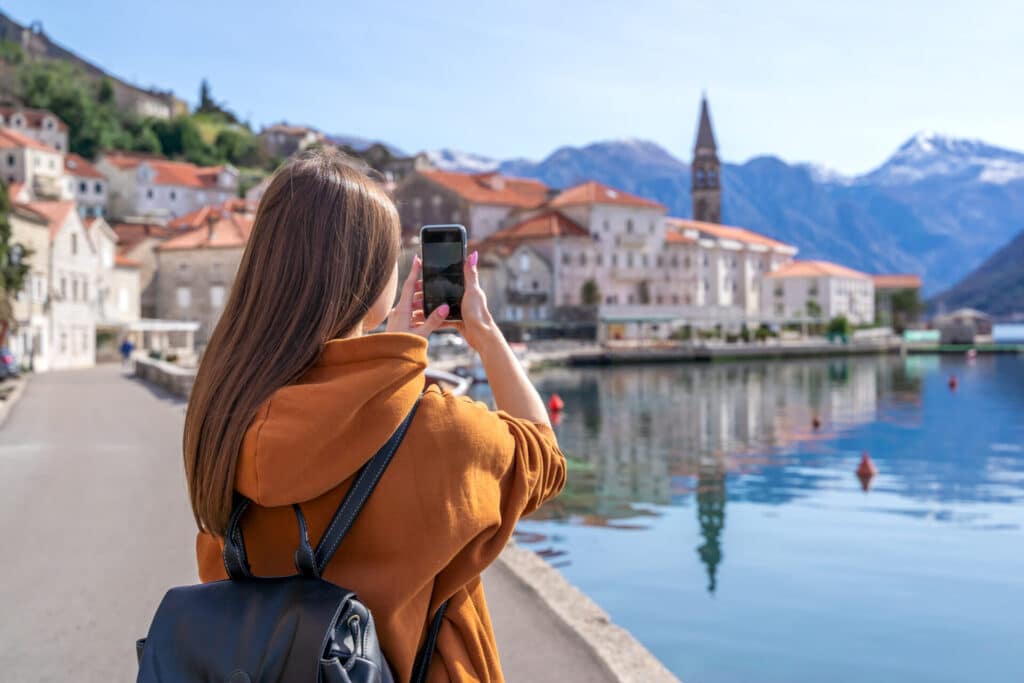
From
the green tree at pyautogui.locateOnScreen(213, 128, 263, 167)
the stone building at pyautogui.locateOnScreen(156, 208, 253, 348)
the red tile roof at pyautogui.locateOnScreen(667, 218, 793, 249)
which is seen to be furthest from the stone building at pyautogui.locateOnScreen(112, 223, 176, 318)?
the red tile roof at pyautogui.locateOnScreen(667, 218, 793, 249)

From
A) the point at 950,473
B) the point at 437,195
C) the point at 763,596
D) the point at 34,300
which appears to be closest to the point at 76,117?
the point at 437,195

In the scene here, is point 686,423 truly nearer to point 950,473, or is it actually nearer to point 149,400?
point 950,473

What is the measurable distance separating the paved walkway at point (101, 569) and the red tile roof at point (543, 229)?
239 ft

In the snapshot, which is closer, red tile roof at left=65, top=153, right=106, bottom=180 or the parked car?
the parked car

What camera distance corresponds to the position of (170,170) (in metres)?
104

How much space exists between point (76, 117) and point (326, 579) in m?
122

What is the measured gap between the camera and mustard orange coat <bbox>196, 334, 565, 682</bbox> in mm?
1940

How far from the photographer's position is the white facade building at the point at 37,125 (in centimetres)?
10029

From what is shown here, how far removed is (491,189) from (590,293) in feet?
52.0

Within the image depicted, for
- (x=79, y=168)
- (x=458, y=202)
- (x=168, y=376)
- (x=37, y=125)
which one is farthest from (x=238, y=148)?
(x=168, y=376)

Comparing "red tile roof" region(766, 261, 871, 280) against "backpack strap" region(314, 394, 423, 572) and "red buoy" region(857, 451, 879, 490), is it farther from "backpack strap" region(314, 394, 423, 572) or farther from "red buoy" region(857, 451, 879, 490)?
"backpack strap" region(314, 394, 423, 572)

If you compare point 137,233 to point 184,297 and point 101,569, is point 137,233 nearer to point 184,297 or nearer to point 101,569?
point 184,297

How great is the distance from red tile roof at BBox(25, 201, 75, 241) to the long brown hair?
49.2 meters

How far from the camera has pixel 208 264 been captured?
6856 centimetres
